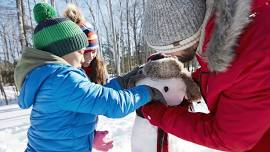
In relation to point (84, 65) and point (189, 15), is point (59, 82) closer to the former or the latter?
point (189, 15)

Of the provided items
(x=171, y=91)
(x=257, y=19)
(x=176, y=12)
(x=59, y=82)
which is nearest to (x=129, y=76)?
(x=171, y=91)

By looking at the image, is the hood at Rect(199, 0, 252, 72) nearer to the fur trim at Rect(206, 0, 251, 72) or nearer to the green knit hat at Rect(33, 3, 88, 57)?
the fur trim at Rect(206, 0, 251, 72)

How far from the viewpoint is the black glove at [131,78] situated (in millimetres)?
2129

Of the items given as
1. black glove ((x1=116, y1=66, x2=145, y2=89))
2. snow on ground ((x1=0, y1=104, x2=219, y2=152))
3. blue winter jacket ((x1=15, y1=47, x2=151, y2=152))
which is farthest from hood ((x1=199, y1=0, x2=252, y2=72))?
snow on ground ((x1=0, y1=104, x2=219, y2=152))

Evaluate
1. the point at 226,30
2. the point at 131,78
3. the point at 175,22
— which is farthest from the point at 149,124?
the point at 226,30

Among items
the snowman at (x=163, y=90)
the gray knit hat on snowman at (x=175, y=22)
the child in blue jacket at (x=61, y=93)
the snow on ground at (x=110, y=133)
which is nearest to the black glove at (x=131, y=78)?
the snowman at (x=163, y=90)

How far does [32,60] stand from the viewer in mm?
1958

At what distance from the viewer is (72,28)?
2.07 m

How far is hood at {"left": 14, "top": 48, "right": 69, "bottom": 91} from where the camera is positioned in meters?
1.93

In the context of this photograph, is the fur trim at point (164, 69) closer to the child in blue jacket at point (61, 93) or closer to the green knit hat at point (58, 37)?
the child in blue jacket at point (61, 93)

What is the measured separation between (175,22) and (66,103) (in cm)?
78

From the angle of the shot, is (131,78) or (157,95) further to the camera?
(131,78)

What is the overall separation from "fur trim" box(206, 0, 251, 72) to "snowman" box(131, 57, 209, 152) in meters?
0.69

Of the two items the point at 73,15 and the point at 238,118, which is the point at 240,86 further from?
the point at 73,15
